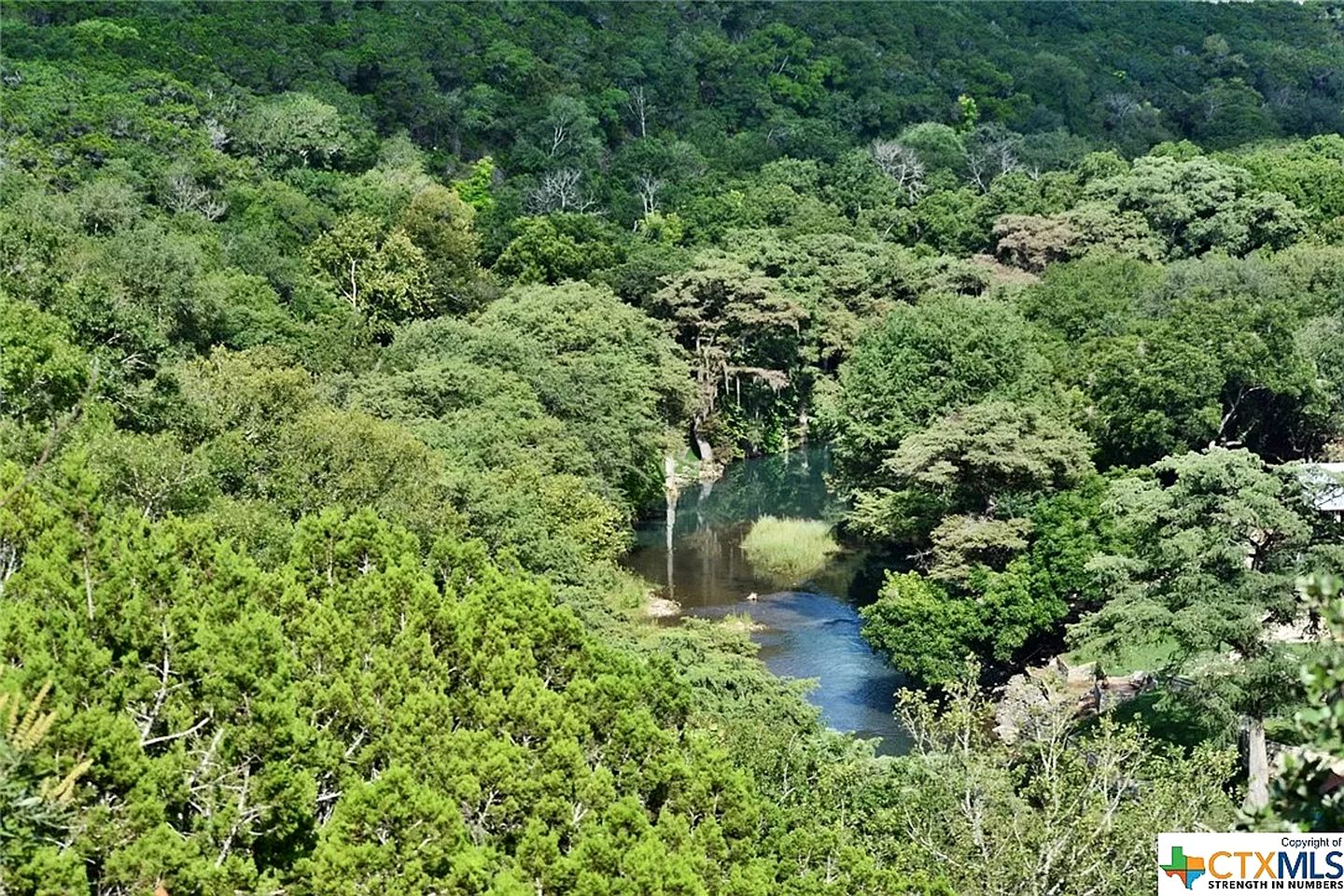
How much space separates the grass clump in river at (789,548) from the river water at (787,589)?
0.42 m

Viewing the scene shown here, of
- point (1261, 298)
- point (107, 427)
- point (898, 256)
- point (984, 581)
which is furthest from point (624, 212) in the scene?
point (107, 427)

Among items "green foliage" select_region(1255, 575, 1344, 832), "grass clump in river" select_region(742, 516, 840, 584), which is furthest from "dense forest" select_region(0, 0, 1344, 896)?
"grass clump in river" select_region(742, 516, 840, 584)

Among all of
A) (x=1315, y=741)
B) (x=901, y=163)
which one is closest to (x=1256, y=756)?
(x=1315, y=741)

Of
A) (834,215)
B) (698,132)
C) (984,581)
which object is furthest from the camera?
(698,132)

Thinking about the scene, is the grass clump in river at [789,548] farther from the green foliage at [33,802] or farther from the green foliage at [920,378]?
the green foliage at [33,802]

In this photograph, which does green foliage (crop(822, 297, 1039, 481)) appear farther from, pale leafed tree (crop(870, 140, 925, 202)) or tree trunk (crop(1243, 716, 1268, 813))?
pale leafed tree (crop(870, 140, 925, 202))

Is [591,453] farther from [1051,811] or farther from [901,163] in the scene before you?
[901,163]

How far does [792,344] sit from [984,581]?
25.5 m

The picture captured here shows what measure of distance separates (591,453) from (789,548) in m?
6.92

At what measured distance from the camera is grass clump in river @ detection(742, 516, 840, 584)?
42.6 m

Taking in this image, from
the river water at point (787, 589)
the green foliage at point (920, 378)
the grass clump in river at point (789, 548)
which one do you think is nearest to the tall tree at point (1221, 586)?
the river water at point (787, 589)

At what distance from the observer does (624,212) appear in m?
75.1

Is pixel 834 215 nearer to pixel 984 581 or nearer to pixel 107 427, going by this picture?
pixel 984 581

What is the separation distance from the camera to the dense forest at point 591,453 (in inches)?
603
